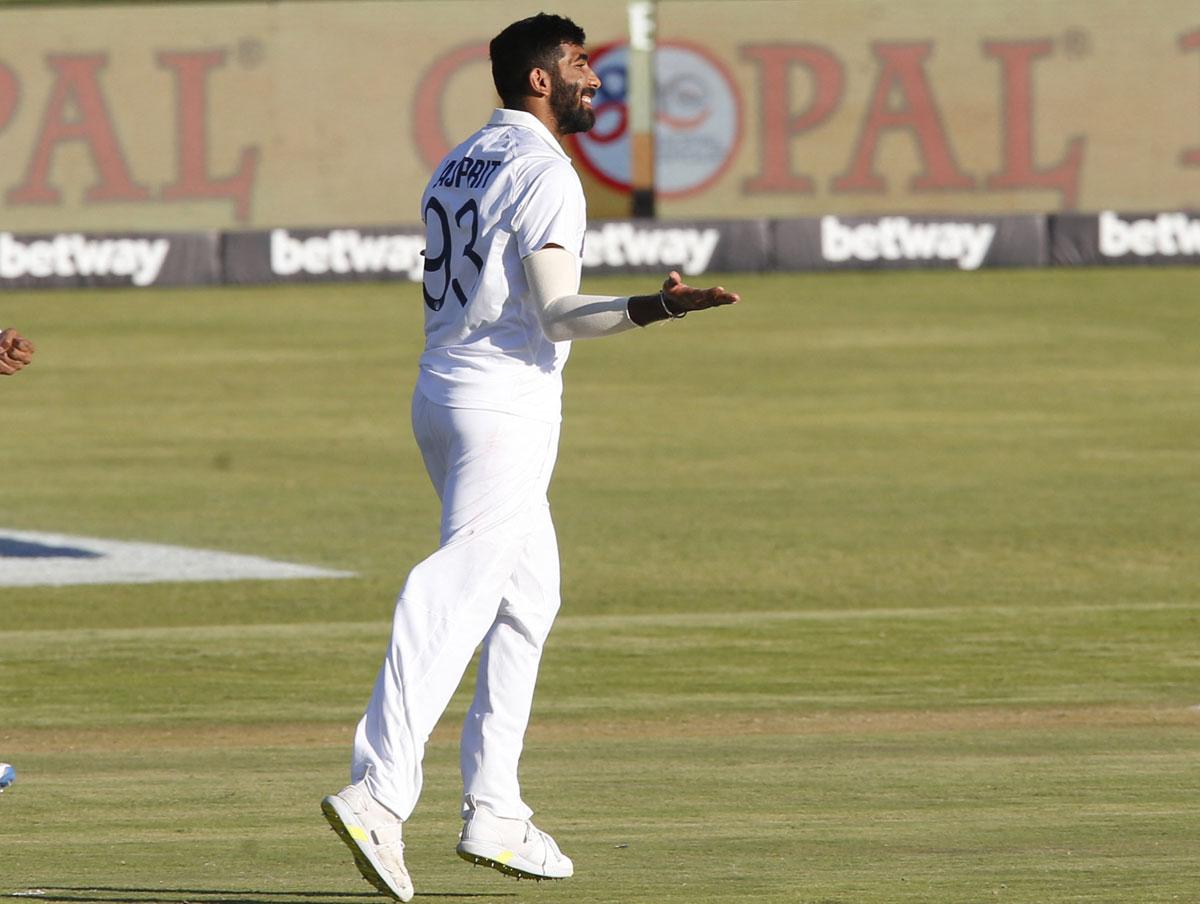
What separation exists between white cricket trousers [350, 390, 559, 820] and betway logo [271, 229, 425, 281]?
2495cm

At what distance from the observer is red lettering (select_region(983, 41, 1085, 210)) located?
3919 centimetres

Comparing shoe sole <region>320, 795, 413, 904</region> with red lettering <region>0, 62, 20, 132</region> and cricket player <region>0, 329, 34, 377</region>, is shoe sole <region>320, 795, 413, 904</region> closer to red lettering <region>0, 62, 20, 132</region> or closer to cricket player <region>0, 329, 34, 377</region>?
cricket player <region>0, 329, 34, 377</region>

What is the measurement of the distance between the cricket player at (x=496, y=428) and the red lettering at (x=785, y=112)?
111ft

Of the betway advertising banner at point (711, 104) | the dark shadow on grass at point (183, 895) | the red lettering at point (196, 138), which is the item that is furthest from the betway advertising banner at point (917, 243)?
the dark shadow on grass at point (183, 895)

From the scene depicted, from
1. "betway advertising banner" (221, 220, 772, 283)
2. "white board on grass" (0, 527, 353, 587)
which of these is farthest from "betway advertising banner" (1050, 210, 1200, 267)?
"white board on grass" (0, 527, 353, 587)

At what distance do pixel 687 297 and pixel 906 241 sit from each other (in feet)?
84.9

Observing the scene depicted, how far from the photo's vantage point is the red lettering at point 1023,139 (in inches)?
1543

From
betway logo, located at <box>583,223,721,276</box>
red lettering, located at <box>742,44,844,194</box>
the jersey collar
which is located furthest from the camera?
red lettering, located at <box>742,44,844,194</box>

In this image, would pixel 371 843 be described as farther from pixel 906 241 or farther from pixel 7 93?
pixel 7 93

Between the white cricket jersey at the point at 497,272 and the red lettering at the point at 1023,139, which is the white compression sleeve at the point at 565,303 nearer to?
the white cricket jersey at the point at 497,272

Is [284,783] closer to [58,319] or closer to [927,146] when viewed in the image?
[58,319]

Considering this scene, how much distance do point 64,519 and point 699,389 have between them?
338 inches

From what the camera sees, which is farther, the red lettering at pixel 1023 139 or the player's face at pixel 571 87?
the red lettering at pixel 1023 139

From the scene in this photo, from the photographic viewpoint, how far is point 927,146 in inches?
1545
